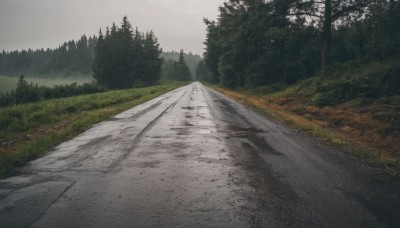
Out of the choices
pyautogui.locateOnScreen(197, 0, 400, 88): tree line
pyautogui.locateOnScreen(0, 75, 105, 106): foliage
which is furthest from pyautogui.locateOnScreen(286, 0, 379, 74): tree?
pyautogui.locateOnScreen(0, 75, 105, 106): foliage

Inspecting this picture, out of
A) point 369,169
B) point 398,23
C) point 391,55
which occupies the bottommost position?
point 369,169

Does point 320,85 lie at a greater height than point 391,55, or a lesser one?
lesser

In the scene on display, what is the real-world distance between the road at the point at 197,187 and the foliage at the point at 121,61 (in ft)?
220

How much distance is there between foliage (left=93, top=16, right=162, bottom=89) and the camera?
243ft

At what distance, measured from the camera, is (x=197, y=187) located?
5.95 metres

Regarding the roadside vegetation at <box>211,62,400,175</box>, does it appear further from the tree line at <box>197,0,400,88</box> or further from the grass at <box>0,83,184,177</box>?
the grass at <box>0,83,184,177</box>

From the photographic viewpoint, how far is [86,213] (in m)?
4.78

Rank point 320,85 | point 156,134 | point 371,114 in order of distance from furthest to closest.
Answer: point 320,85 → point 371,114 → point 156,134

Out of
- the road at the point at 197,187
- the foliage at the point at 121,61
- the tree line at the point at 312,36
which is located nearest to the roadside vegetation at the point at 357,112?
the road at the point at 197,187

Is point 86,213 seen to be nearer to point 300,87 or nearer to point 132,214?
point 132,214

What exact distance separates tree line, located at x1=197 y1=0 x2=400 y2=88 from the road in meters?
19.5

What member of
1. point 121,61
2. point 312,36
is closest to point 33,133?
point 312,36

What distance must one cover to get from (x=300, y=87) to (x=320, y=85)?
4.32 metres

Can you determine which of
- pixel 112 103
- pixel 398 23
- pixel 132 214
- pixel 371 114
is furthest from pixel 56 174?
pixel 398 23
